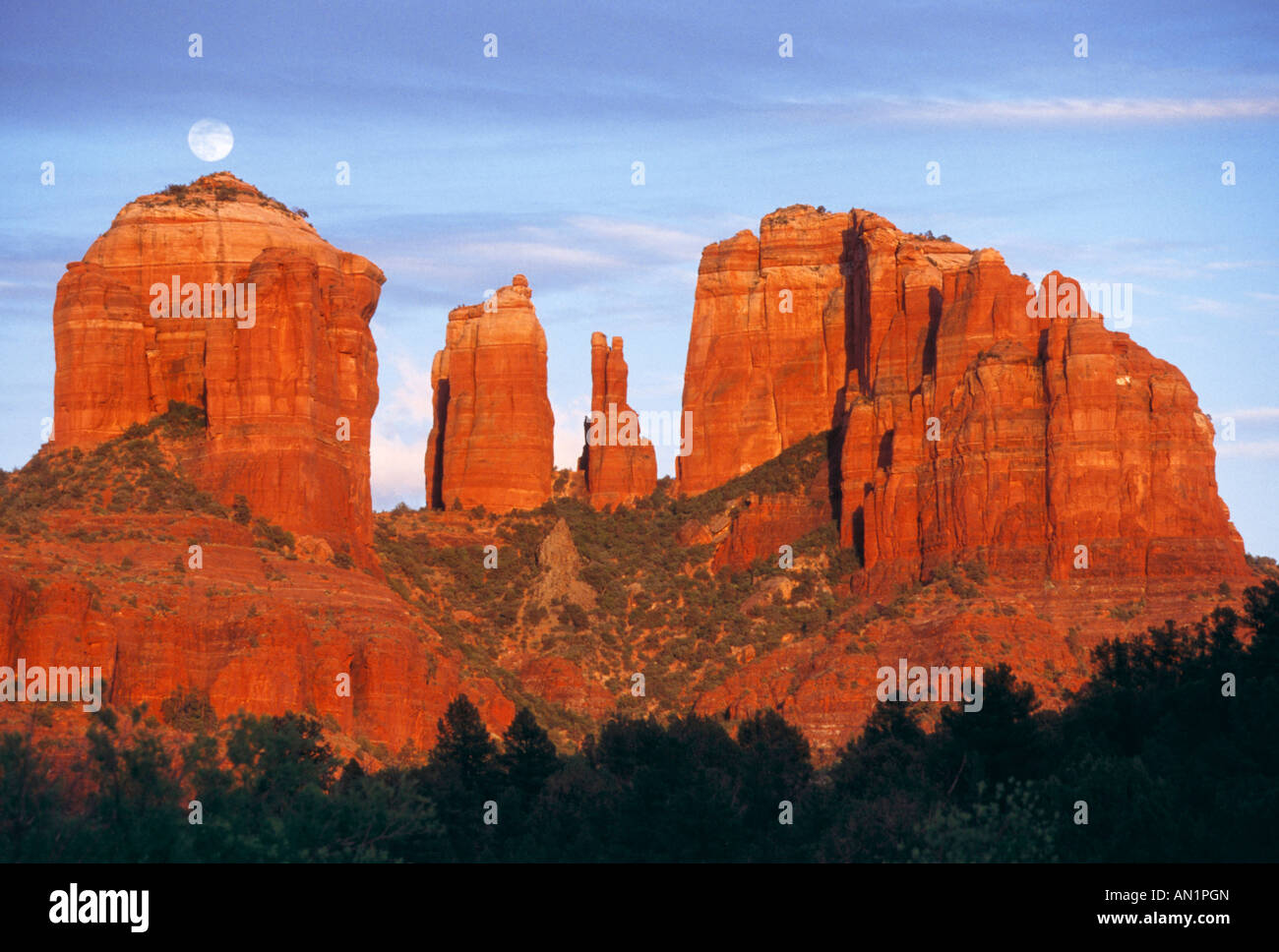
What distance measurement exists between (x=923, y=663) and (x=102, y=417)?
1692 inches

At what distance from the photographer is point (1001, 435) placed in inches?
4552

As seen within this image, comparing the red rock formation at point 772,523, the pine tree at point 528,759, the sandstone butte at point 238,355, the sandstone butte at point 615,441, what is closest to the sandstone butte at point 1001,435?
the red rock formation at point 772,523

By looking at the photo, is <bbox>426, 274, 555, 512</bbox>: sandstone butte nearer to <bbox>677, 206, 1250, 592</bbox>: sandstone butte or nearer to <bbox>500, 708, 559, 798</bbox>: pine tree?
<bbox>677, 206, 1250, 592</bbox>: sandstone butte

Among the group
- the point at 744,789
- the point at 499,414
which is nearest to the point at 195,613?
the point at 744,789

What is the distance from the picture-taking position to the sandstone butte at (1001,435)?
11181 cm

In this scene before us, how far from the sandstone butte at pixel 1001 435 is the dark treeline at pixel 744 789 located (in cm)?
2704

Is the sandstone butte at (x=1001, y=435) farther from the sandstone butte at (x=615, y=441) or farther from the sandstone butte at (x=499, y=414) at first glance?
the sandstone butte at (x=499, y=414)

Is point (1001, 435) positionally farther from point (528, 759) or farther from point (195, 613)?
point (528, 759)

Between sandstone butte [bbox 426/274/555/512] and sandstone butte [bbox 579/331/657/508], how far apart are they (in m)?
3.30

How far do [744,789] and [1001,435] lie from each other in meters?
47.1

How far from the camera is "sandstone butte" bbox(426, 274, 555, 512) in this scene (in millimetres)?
142500
